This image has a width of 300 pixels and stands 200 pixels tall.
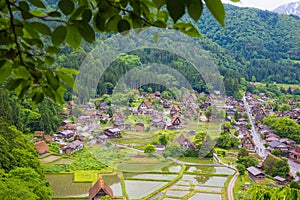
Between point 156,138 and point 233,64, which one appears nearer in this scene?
point 156,138

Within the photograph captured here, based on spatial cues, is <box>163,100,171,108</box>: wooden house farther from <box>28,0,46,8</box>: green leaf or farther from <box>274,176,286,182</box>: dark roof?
<box>28,0,46,8</box>: green leaf

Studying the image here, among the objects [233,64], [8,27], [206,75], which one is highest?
[8,27]

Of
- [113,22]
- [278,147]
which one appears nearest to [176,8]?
[113,22]

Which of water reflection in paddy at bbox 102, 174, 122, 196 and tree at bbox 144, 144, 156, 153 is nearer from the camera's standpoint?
tree at bbox 144, 144, 156, 153

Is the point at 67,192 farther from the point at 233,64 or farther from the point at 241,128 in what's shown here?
the point at 233,64

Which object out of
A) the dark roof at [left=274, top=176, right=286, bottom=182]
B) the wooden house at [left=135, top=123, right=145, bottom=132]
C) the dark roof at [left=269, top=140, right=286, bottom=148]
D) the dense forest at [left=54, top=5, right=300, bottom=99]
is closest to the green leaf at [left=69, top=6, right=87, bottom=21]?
the wooden house at [left=135, top=123, right=145, bottom=132]

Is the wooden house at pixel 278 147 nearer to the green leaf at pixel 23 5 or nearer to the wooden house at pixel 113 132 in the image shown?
the wooden house at pixel 113 132

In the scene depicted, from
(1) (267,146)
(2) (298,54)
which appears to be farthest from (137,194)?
(2) (298,54)

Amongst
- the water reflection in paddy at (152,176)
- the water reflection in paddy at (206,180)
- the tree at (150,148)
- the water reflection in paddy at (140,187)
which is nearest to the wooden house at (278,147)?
the water reflection in paddy at (206,180)
